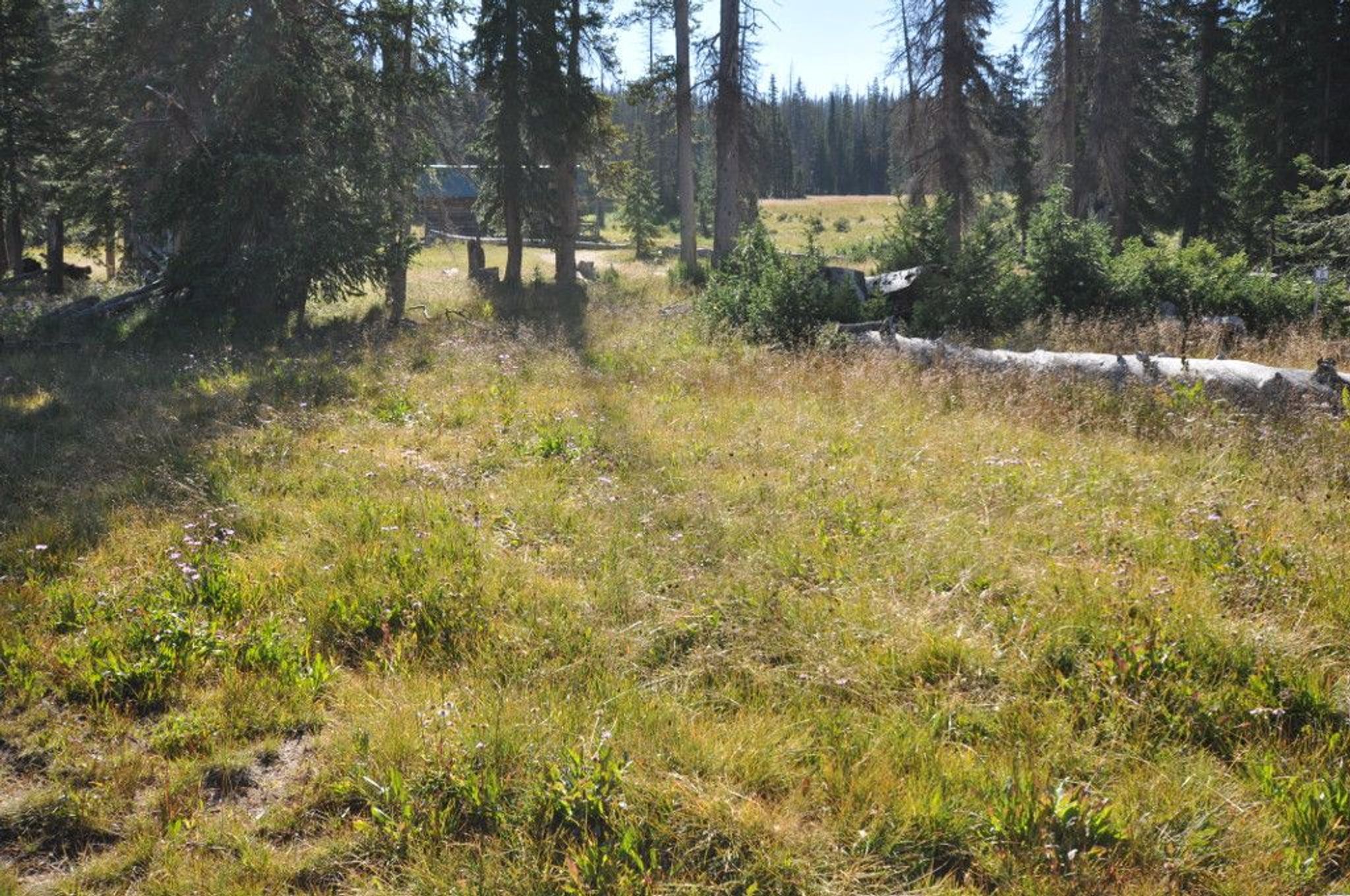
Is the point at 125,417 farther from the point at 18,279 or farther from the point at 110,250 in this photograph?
the point at 110,250

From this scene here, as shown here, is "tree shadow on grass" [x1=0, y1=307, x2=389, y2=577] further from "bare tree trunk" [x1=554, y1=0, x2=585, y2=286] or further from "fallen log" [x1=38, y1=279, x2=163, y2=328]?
"bare tree trunk" [x1=554, y1=0, x2=585, y2=286]

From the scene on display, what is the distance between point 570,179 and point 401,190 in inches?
271

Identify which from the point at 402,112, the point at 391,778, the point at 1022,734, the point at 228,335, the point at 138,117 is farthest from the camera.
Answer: the point at 138,117

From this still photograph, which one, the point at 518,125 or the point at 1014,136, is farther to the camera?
the point at 1014,136

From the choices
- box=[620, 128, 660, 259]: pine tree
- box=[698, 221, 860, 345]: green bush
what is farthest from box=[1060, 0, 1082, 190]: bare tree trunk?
box=[620, 128, 660, 259]: pine tree

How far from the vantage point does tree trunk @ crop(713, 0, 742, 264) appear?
71.6ft

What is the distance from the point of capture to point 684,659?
14.2 ft

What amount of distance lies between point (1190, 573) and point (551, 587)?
3.74 meters

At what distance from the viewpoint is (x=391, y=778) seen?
11.0 feet

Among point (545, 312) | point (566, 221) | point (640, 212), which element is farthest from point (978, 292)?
point (640, 212)

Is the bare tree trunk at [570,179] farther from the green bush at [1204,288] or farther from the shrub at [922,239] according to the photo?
the green bush at [1204,288]

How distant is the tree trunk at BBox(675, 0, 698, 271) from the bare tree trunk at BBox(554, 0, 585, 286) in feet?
9.88

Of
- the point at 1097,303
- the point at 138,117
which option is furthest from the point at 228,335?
the point at 1097,303

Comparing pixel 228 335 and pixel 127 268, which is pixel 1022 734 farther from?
pixel 127 268
